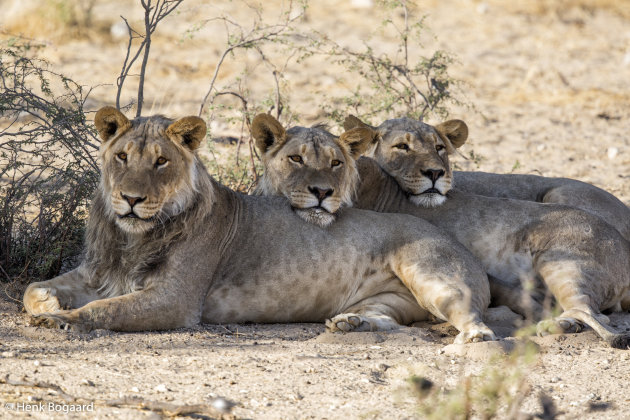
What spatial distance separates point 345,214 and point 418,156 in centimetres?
91

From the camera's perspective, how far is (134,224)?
4.97 m

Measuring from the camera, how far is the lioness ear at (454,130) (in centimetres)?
673

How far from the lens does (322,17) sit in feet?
47.1

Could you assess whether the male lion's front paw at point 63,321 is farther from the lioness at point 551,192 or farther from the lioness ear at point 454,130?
the lioness at point 551,192

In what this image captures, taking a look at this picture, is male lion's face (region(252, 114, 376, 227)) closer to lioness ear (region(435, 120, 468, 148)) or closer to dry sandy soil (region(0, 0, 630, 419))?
dry sandy soil (region(0, 0, 630, 419))

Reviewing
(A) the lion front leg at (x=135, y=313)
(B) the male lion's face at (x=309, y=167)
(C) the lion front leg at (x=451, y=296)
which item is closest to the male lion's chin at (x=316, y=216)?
(B) the male lion's face at (x=309, y=167)

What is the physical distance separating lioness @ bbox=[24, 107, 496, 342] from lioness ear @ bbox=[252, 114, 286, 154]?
0.42 m

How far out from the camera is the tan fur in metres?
5.40

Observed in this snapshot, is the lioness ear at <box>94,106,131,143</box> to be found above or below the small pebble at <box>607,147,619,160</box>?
below

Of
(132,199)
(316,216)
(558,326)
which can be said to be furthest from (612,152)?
(132,199)

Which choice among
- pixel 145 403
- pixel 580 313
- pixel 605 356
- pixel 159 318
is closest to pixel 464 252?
pixel 580 313

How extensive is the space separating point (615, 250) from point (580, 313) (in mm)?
835

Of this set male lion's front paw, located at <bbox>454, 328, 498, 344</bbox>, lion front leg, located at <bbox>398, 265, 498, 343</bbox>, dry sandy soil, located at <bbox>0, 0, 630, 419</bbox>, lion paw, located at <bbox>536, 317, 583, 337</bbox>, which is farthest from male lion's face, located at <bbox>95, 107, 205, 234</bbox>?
lion paw, located at <bbox>536, 317, 583, 337</bbox>

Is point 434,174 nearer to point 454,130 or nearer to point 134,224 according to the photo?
point 454,130
